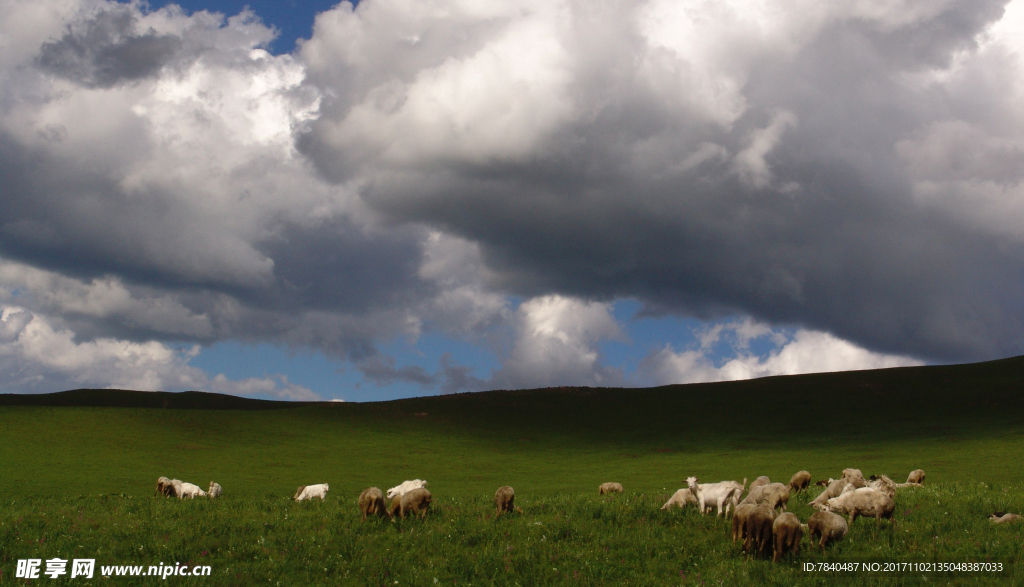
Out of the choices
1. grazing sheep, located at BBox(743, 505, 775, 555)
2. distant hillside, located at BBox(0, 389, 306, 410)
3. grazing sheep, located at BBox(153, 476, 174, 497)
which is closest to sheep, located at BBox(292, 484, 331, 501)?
grazing sheep, located at BBox(153, 476, 174, 497)

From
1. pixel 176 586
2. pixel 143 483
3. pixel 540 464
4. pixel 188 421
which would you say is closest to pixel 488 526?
pixel 176 586

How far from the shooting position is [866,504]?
16.9m

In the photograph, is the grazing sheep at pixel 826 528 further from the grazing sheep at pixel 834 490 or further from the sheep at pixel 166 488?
the sheep at pixel 166 488

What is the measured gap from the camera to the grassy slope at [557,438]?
4769 cm

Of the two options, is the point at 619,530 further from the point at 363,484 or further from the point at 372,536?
the point at 363,484

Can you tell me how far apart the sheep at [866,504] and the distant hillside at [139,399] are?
373ft

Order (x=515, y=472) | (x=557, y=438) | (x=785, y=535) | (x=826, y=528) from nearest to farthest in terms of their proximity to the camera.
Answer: (x=785, y=535) < (x=826, y=528) < (x=515, y=472) < (x=557, y=438)

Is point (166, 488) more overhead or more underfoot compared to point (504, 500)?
more underfoot

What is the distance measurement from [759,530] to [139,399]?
455ft

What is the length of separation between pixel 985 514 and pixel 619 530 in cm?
1003

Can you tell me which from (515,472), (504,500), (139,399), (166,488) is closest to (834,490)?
(504,500)

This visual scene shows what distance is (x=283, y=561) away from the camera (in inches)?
567

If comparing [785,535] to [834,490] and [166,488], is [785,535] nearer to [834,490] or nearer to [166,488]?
[834,490]

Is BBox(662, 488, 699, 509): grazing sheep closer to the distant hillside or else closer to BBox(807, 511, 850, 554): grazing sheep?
BBox(807, 511, 850, 554): grazing sheep
